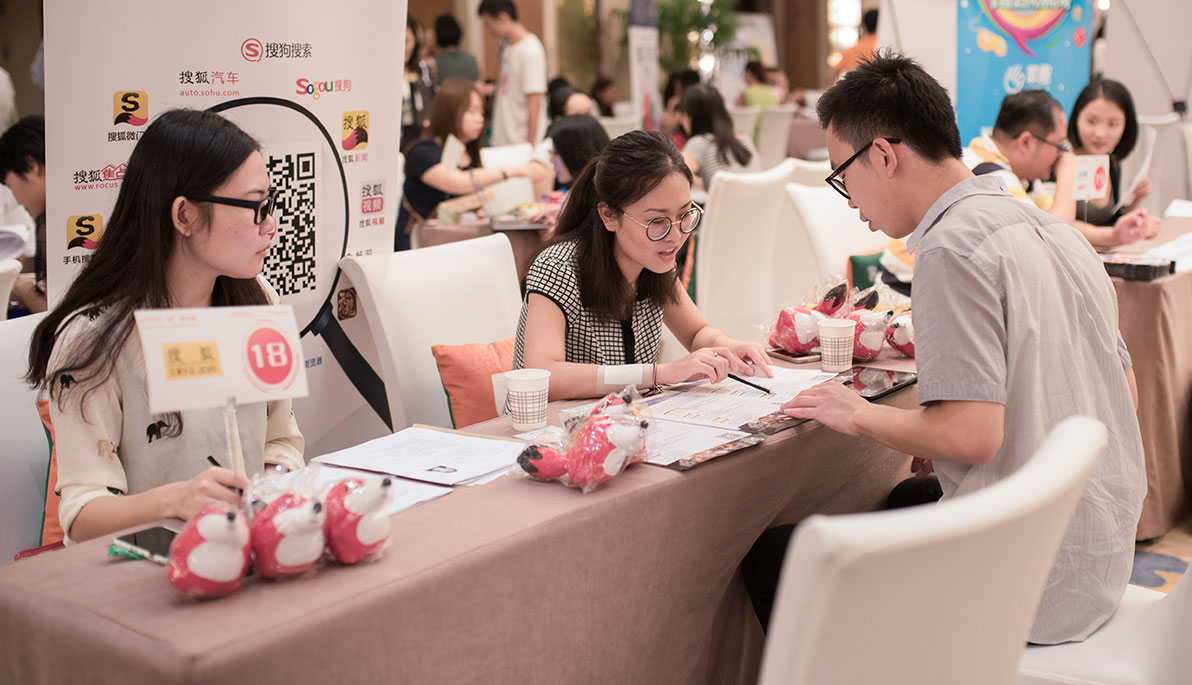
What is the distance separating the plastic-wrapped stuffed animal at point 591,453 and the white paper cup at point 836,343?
0.76m

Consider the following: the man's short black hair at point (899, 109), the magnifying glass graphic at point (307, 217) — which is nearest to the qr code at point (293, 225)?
the magnifying glass graphic at point (307, 217)

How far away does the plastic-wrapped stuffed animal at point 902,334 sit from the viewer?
229 cm

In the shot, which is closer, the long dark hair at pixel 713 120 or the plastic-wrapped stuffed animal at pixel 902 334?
the plastic-wrapped stuffed animal at pixel 902 334

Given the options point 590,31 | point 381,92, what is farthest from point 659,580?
point 590,31

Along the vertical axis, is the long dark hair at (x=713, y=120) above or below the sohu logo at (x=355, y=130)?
above

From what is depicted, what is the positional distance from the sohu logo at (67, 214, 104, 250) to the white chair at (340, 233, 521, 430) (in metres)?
0.62

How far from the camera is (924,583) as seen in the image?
0.91 metres

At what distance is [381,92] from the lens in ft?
9.05

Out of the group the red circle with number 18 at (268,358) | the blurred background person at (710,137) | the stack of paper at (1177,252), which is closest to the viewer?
the red circle with number 18 at (268,358)

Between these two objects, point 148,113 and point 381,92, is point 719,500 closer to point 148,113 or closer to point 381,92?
point 148,113

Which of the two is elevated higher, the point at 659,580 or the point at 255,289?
the point at 255,289

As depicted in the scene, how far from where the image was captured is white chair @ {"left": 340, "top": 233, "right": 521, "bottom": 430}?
258cm

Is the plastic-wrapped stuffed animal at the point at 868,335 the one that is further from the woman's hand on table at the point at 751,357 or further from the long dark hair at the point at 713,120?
the long dark hair at the point at 713,120

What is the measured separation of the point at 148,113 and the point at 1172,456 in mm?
2964
